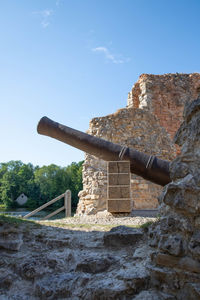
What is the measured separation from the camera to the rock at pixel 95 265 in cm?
240

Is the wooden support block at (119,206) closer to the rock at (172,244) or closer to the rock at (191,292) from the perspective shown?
the rock at (172,244)

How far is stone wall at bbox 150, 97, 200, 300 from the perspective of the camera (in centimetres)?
171

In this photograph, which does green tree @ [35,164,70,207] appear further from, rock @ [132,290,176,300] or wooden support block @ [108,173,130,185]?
rock @ [132,290,176,300]

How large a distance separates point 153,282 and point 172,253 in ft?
0.98

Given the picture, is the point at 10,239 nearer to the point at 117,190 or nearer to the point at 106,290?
the point at 106,290

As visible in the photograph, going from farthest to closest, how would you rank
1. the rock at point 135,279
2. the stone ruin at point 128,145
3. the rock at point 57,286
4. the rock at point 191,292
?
the stone ruin at point 128,145, the rock at point 57,286, the rock at point 135,279, the rock at point 191,292

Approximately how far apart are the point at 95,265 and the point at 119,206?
3337mm

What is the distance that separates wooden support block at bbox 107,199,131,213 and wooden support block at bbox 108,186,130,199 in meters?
0.10

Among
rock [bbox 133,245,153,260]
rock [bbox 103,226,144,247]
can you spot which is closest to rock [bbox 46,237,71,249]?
rock [bbox 103,226,144,247]

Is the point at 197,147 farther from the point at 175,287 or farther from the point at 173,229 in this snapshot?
the point at 175,287

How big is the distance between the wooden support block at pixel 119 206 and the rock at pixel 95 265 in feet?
10.6

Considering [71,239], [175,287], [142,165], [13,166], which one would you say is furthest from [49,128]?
[13,166]

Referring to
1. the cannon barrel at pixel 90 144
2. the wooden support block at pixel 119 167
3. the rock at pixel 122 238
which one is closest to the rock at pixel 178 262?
the rock at pixel 122 238

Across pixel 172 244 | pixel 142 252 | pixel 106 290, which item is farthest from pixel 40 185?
pixel 172 244
